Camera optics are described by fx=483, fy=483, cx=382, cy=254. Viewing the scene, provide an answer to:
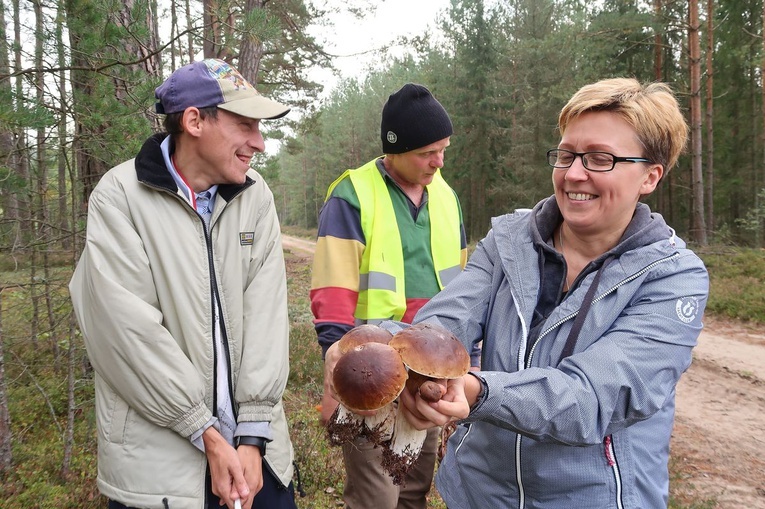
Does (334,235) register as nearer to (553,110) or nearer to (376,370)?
(376,370)

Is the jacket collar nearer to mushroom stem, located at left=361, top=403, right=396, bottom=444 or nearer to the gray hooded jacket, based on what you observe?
the gray hooded jacket

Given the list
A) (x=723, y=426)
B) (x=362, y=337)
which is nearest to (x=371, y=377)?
(x=362, y=337)

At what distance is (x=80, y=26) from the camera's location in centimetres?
340

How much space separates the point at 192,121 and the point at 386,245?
1244 millimetres

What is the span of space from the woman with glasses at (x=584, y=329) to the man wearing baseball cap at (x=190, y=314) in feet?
3.19

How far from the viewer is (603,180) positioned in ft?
5.68

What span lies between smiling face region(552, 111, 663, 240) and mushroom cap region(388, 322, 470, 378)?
0.72 m

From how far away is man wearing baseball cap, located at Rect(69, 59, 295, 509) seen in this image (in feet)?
6.97

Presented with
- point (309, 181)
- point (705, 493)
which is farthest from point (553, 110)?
point (309, 181)

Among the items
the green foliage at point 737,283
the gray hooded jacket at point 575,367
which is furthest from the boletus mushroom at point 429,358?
the green foliage at point 737,283

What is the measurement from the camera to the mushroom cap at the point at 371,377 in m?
1.43

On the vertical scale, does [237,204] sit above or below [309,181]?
below

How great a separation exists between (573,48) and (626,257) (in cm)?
2457

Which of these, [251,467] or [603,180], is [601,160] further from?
[251,467]
